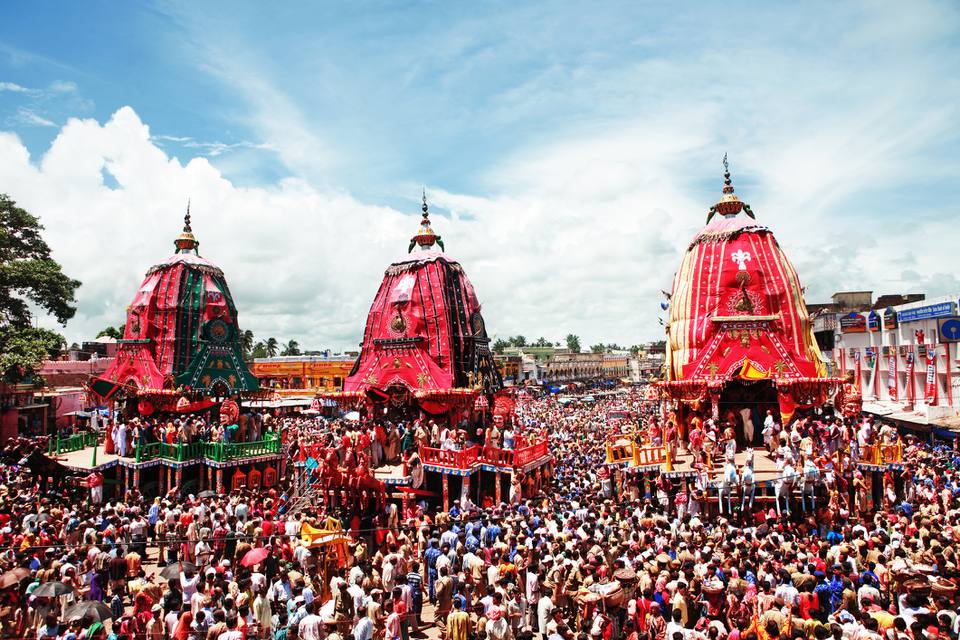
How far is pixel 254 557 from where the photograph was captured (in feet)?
34.7

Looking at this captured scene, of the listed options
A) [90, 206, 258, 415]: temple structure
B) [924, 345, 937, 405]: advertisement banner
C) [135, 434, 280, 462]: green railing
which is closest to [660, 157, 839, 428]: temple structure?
[924, 345, 937, 405]: advertisement banner

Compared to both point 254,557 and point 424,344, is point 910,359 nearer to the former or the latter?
point 424,344

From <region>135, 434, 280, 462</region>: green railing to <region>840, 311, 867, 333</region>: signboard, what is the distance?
3801 centimetres

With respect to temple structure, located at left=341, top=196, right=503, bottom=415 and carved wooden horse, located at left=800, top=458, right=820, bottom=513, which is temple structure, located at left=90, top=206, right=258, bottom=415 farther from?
carved wooden horse, located at left=800, top=458, right=820, bottom=513

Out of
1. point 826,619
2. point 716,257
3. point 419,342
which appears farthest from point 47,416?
point 826,619

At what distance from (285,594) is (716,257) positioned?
19.4 metres

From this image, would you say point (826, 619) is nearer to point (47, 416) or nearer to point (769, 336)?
point (769, 336)

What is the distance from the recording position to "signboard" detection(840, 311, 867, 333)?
135 feet

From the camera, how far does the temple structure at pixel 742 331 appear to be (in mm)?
21203

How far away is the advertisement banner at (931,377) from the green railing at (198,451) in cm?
3163

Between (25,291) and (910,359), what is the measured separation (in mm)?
44854

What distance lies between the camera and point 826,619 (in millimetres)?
8820

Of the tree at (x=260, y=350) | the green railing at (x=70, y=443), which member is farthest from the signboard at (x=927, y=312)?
the tree at (x=260, y=350)

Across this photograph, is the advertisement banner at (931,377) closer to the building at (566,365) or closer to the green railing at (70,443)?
the green railing at (70,443)
